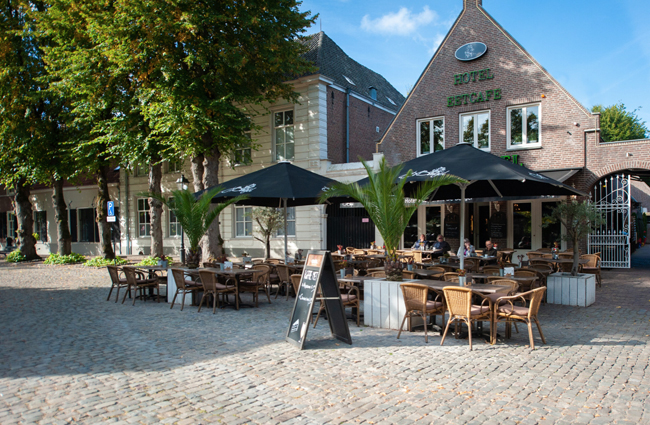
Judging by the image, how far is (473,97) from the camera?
16.9 meters

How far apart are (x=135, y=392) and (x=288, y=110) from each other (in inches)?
681

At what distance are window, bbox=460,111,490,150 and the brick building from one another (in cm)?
4

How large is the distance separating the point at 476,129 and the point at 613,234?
5849 millimetres

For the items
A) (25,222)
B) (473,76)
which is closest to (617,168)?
(473,76)

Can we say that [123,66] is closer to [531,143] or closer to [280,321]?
[280,321]

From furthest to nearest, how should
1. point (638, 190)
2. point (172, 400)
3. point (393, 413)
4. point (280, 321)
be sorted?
point (638, 190)
point (280, 321)
point (172, 400)
point (393, 413)

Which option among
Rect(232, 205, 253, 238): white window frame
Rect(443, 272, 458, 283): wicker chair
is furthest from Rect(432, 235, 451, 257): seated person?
Rect(232, 205, 253, 238): white window frame

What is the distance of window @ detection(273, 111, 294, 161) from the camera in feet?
67.6

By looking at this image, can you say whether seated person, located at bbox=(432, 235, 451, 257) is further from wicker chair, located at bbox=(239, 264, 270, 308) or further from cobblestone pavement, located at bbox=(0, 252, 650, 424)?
wicker chair, located at bbox=(239, 264, 270, 308)

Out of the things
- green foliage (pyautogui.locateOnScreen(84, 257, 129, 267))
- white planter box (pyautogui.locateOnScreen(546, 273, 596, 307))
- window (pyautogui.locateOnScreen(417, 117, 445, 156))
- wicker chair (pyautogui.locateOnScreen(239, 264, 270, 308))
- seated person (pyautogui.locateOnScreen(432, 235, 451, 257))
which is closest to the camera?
white planter box (pyautogui.locateOnScreen(546, 273, 596, 307))

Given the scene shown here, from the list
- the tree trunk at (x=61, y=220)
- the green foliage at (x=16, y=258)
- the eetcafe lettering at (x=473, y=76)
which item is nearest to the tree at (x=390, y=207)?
the eetcafe lettering at (x=473, y=76)

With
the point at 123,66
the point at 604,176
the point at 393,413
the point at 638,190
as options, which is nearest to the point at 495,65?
the point at 604,176

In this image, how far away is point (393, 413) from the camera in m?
4.07

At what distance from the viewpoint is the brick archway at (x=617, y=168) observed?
46.8ft
